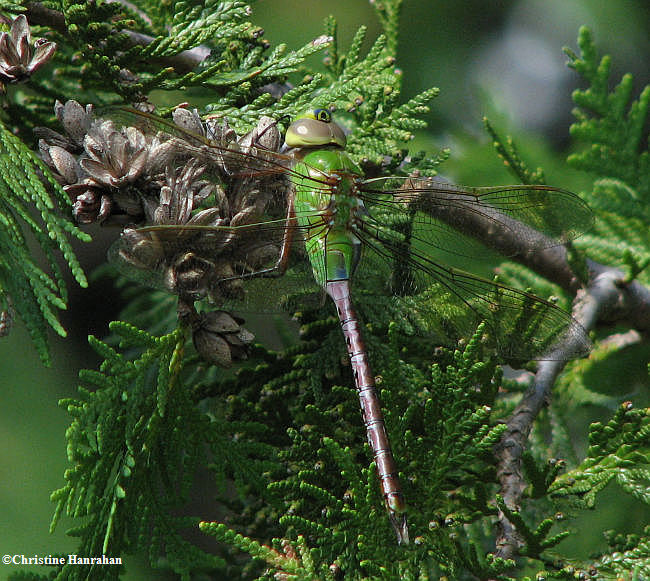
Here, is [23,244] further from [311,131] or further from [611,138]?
[611,138]

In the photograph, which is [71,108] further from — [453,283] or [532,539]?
[532,539]

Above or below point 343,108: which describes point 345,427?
below

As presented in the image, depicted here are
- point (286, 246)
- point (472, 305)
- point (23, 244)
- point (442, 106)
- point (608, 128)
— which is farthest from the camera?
point (442, 106)

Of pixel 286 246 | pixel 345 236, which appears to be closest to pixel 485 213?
pixel 345 236

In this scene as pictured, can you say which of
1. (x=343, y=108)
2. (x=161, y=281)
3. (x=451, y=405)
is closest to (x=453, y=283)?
(x=451, y=405)

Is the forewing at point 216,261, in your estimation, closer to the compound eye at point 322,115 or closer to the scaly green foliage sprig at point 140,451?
the scaly green foliage sprig at point 140,451
